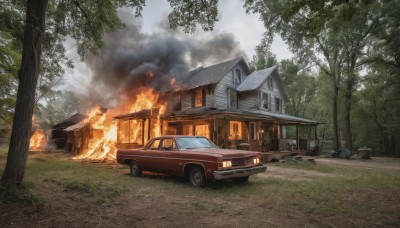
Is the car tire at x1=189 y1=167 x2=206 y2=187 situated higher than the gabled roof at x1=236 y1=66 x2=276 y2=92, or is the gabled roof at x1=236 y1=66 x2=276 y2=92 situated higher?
the gabled roof at x1=236 y1=66 x2=276 y2=92

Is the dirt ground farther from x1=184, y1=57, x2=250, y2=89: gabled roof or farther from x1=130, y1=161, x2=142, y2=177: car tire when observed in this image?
x1=184, y1=57, x2=250, y2=89: gabled roof

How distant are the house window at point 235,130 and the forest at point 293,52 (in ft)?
26.0

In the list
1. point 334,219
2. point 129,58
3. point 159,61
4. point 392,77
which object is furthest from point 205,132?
point 392,77

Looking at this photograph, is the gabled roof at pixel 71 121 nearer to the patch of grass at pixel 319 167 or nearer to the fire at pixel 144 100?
the fire at pixel 144 100

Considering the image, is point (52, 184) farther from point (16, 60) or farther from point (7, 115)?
point (7, 115)

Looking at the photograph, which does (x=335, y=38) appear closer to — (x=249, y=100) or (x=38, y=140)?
(x=249, y=100)

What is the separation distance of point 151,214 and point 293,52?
1021 inches

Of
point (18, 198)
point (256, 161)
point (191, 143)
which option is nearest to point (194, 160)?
point (191, 143)

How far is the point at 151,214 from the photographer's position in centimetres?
517

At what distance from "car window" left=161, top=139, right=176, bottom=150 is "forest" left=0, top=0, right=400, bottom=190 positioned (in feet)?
13.8

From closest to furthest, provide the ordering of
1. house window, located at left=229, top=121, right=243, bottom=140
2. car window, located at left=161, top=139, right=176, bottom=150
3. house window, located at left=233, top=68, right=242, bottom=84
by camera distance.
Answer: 1. car window, located at left=161, top=139, right=176, bottom=150
2. house window, located at left=229, top=121, right=243, bottom=140
3. house window, located at left=233, top=68, right=242, bottom=84

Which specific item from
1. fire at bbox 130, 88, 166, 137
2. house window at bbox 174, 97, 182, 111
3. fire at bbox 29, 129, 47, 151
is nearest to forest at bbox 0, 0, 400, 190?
fire at bbox 29, 129, 47, 151

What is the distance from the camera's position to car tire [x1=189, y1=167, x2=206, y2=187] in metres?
7.70

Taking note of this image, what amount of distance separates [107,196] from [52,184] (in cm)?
300
